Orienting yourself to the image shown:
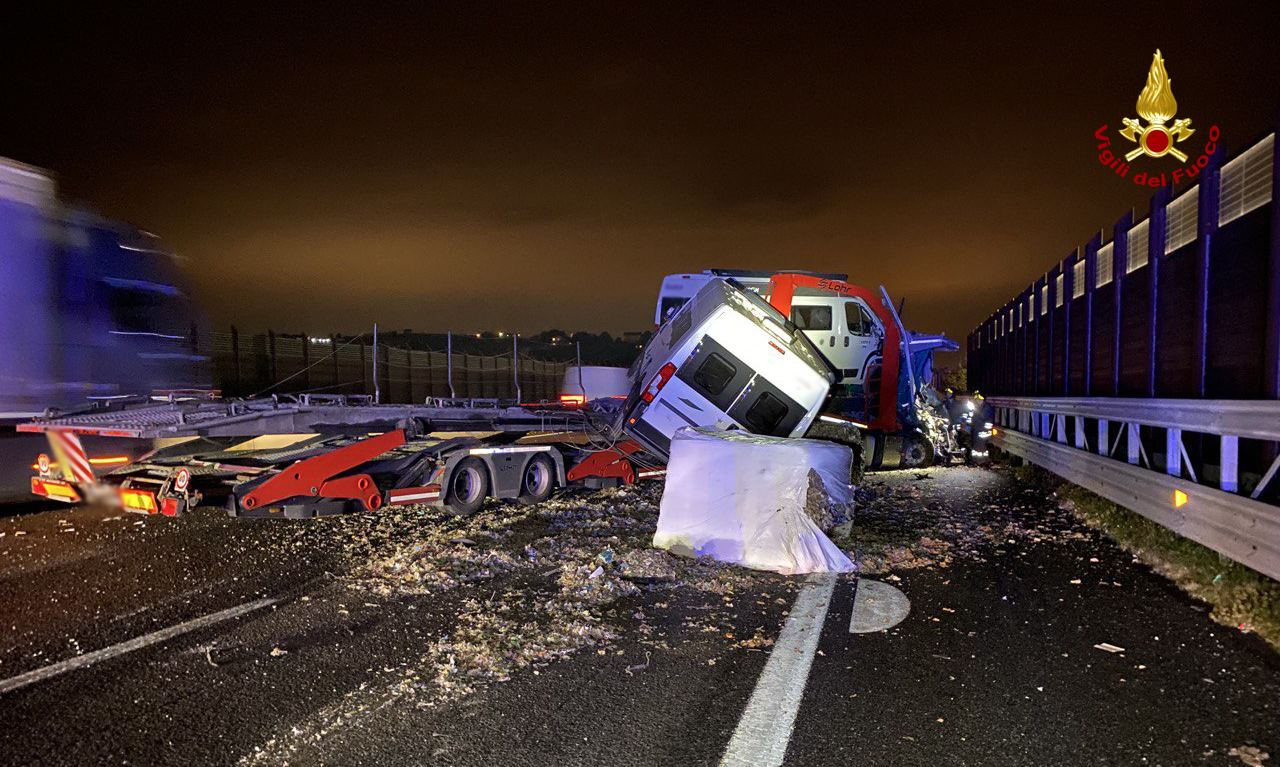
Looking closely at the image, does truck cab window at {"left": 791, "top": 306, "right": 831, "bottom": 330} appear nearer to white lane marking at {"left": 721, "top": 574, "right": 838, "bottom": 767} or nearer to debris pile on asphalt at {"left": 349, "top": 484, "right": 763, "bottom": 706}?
debris pile on asphalt at {"left": 349, "top": 484, "right": 763, "bottom": 706}

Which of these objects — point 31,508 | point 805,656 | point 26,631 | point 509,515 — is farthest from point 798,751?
point 31,508

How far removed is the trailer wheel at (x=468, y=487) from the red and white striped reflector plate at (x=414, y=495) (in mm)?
196

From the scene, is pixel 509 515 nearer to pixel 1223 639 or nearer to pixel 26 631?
pixel 26 631

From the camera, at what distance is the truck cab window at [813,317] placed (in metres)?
13.3

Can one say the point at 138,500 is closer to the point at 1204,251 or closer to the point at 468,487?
the point at 468,487

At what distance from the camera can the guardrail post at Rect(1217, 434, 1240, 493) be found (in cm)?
551

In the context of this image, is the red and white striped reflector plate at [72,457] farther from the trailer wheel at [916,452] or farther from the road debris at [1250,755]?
the trailer wheel at [916,452]

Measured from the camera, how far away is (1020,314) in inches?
799

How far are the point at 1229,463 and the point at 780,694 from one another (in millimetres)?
3973

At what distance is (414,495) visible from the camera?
27.3 feet

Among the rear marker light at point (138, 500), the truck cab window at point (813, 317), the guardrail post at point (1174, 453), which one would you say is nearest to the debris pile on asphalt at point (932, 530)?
the guardrail post at point (1174, 453)

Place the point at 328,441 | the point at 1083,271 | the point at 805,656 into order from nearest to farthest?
the point at 805,656
the point at 328,441
the point at 1083,271

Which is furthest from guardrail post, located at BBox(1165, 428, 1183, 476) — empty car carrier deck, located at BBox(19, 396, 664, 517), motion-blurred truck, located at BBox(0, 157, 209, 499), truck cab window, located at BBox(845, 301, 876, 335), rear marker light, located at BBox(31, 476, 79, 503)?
rear marker light, located at BBox(31, 476, 79, 503)

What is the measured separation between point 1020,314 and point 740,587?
17.5 meters
